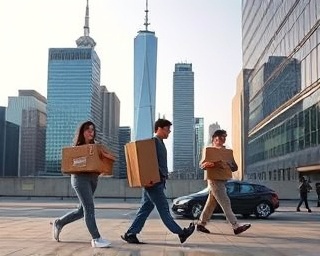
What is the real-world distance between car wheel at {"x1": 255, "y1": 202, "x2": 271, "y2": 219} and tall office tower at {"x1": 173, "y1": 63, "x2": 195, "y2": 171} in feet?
245

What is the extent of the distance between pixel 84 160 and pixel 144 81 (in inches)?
4848

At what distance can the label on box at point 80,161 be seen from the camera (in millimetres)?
8526

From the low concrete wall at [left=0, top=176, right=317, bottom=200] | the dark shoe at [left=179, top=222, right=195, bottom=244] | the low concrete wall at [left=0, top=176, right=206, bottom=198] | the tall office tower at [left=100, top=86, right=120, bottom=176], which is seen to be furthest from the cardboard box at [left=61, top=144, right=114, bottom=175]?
the tall office tower at [left=100, top=86, right=120, bottom=176]

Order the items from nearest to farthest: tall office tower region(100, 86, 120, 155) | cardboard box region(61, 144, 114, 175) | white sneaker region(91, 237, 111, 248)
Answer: white sneaker region(91, 237, 111, 248), cardboard box region(61, 144, 114, 175), tall office tower region(100, 86, 120, 155)

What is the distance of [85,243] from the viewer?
9039 millimetres

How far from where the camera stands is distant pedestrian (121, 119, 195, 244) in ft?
28.8

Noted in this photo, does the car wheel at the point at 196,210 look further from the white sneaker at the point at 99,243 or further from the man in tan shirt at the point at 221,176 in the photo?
the white sneaker at the point at 99,243

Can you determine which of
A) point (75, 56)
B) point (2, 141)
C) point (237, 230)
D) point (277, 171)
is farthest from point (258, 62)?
point (237, 230)

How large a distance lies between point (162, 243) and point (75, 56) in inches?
3790

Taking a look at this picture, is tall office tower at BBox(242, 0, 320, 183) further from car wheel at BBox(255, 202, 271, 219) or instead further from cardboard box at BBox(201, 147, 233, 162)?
Answer: cardboard box at BBox(201, 147, 233, 162)

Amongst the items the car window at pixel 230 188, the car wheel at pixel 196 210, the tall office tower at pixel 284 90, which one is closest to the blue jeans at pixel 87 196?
the car wheel at pixel 196 210

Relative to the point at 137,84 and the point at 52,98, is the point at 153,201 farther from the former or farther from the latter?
the point at 137,84

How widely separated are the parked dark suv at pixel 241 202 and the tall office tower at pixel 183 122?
7452 centimetres

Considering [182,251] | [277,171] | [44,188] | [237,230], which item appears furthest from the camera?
[277,171]
